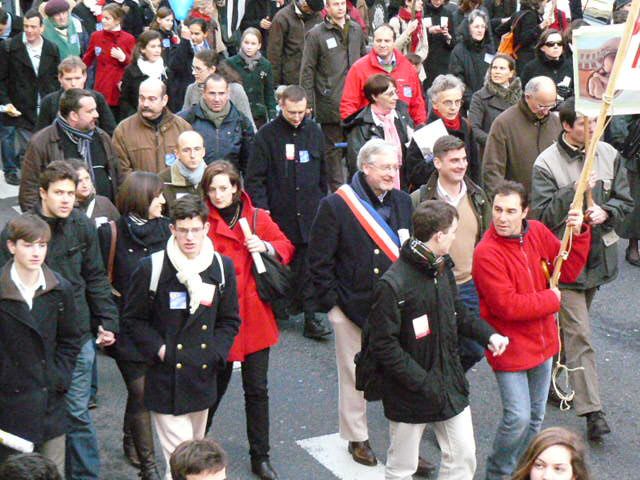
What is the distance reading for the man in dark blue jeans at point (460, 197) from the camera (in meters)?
7.83

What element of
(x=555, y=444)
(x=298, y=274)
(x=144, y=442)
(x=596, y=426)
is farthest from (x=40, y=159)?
(x=555, y=444)

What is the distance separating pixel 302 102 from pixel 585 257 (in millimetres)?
2674

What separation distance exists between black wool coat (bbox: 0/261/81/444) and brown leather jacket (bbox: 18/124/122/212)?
7.60 ft

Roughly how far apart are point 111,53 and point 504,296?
8.09m

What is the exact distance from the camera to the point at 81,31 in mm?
15539

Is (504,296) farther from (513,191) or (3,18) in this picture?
(3,18)

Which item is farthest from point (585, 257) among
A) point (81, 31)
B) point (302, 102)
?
point (81, 31)

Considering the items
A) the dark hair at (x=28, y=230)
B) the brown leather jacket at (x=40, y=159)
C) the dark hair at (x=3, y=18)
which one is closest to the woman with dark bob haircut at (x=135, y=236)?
the dark hair at (x=28, y=230)

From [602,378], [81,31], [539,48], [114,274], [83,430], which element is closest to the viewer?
[83,430]

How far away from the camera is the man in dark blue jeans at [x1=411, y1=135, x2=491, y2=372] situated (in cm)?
783

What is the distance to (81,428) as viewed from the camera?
23.0 ft

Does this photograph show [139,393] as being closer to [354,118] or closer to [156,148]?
[156,148]

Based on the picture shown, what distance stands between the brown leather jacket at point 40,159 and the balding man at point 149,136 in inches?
12.5

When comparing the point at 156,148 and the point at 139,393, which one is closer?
the point at 139,393
